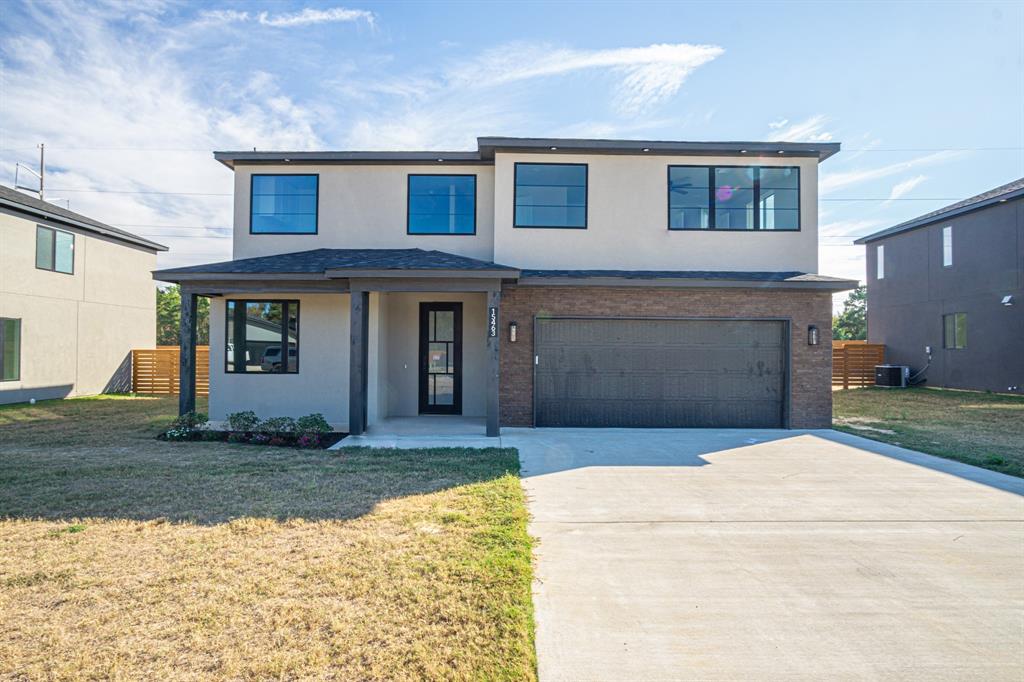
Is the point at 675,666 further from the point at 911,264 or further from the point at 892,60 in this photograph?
the point at 911,264

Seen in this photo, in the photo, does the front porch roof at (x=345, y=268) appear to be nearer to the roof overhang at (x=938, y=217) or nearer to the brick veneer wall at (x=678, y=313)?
the brick veneer wall at (x=678, y=313)

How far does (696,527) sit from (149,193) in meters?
34.8

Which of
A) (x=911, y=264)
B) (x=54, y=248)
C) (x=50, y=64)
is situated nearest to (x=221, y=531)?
(x=50, y=64)

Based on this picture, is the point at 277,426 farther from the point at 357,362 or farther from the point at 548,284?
the point at 548,284

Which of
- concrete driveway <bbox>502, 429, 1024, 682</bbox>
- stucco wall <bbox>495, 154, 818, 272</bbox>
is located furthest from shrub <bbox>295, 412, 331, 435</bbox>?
stucco wall <bbox>495, 154, 818, 272</bbox>

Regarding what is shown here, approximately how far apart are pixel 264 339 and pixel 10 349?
9585 mm

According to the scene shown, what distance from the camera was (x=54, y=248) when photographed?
53.9 feet

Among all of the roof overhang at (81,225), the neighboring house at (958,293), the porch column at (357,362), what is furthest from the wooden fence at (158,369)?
the neighboring house at (958,293)

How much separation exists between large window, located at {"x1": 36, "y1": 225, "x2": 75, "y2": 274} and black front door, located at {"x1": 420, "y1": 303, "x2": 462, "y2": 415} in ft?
41.6

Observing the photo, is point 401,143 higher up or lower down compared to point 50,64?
lower down

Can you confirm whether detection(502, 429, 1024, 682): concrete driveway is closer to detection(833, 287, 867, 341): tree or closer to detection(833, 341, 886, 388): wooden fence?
detection(833, 341, 886, 388): wooden fence

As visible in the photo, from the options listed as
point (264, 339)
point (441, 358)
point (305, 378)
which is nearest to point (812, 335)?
point (441, 358)

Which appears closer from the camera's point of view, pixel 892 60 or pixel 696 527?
pixel 696 527

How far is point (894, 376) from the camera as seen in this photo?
70.1 feet
